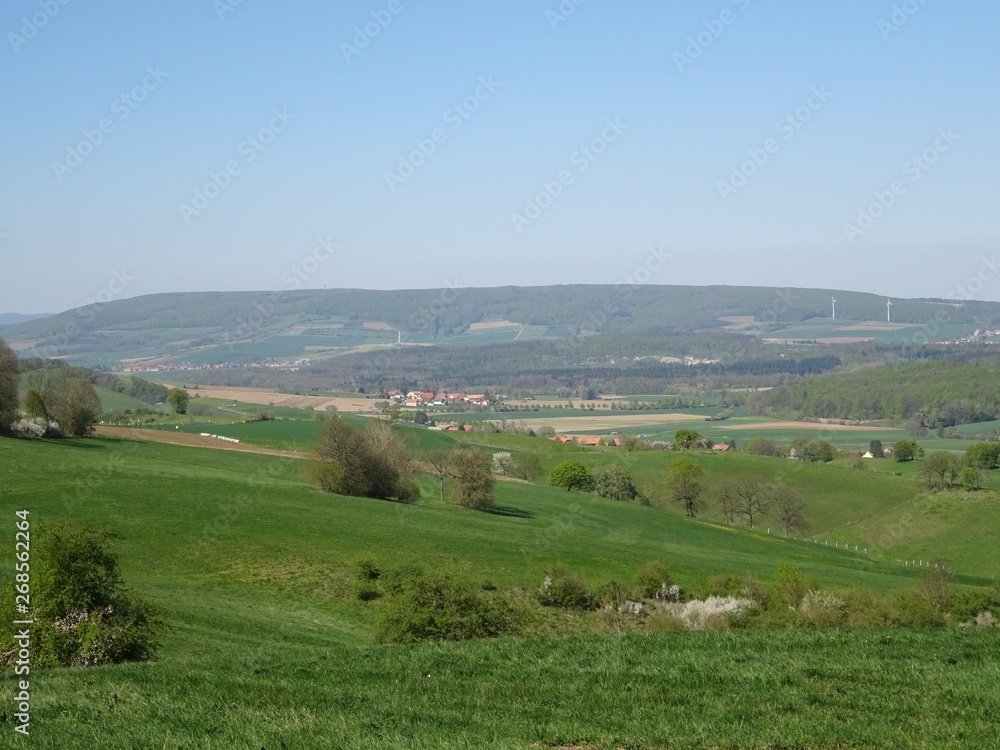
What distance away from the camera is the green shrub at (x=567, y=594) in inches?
1398

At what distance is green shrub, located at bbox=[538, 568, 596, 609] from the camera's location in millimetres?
35500

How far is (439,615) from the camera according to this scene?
22953 mm

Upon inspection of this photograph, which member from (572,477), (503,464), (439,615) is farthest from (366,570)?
(503,464)

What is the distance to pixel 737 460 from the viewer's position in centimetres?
9381

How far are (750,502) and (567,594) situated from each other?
47.6 metres

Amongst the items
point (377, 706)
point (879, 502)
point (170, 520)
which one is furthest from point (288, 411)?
point (377, 706)

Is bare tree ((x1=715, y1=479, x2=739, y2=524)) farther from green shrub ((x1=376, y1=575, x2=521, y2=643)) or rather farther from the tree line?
green shrub ((x1=376, y1=575, x2=521, y2=643))

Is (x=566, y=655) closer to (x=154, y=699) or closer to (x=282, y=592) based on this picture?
(x=154, y=699)

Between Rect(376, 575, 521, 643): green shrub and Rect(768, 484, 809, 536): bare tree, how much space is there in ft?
193

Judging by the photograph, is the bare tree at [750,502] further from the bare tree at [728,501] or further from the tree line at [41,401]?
the tree line at [41,401]

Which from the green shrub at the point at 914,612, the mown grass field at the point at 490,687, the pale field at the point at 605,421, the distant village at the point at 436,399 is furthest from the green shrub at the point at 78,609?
the distant village at the point at 436,399

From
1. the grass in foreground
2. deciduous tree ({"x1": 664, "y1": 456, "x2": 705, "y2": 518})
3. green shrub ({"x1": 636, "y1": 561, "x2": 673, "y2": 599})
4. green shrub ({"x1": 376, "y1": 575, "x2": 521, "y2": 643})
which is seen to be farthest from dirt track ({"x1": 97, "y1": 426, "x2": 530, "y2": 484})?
the grass in foreground

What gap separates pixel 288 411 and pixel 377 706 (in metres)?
118

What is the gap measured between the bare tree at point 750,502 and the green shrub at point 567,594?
4666cm
